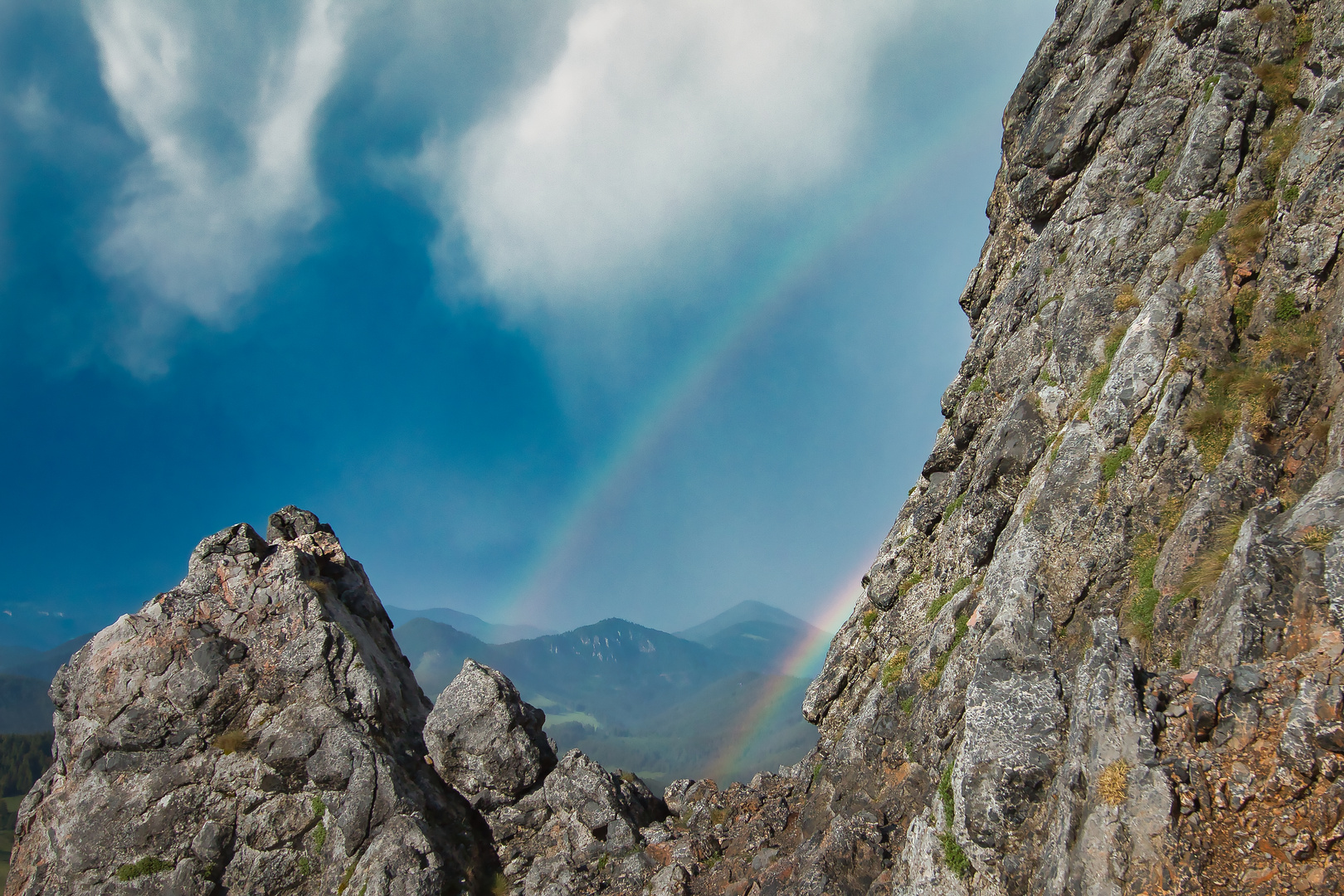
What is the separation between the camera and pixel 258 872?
3362 cm

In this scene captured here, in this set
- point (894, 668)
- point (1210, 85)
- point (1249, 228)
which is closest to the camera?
point (1249, 228)

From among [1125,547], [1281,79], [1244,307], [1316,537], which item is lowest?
[1316,537]

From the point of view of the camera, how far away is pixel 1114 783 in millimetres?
15047

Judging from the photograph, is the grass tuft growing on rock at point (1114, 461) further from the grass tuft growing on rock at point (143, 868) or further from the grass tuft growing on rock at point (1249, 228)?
the grass tuft growing on rock at point (143, 868)

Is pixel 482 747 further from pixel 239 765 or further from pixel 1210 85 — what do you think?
pixel 1210 85

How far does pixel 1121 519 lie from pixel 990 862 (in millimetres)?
11910

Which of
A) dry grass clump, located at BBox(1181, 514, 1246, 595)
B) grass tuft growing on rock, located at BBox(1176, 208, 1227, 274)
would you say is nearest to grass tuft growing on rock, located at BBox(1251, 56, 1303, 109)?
grass tuft growing on rock, located at BBox(1176, 208, 1227, 274)

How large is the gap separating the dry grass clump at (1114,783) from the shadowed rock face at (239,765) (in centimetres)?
3187

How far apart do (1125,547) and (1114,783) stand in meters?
9.23

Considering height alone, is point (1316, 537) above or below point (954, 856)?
above

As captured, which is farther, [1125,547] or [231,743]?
[231,743]

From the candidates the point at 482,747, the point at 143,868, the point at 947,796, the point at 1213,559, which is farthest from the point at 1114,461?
the point at 143,868

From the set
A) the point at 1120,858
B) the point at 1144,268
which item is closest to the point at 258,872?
the point at 1120,858

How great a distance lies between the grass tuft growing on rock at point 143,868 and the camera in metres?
33.3
